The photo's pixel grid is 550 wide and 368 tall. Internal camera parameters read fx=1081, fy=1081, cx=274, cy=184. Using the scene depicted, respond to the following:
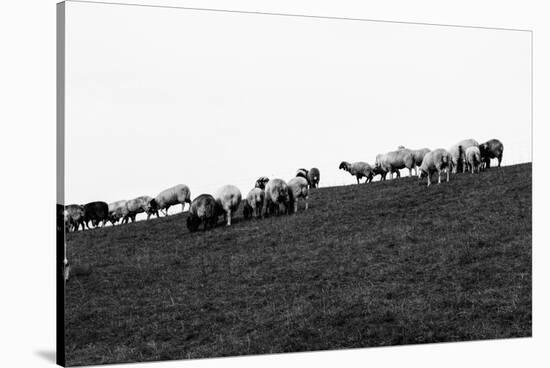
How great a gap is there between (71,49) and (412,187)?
7.43 m

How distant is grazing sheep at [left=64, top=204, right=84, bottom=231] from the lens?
16500mm

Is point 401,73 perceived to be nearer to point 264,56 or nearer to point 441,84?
point 441,84

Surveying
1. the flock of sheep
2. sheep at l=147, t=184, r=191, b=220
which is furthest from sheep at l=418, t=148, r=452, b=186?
sheep at l=147, t=184, r=191, b=220

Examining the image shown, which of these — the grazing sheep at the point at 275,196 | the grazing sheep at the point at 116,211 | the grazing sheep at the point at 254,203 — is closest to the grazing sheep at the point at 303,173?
the grazing sheep at the point at 275,196

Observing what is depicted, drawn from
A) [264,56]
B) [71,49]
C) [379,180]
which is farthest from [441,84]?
[71,49]

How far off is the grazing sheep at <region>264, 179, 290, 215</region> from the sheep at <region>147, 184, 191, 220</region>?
1629 millimetres

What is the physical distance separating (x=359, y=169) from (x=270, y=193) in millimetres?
1867

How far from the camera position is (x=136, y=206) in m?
17.6

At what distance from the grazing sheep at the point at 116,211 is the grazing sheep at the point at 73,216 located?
0.66m

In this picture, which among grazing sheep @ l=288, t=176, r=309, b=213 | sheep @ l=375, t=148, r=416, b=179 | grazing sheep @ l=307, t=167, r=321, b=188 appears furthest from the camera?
sheep @ l=375, t=148, r=416, b=179

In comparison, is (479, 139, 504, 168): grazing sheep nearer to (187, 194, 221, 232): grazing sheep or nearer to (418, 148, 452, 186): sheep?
(418, 148, 452, 186): sheep

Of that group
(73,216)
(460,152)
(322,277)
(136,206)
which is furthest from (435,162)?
(73,216)

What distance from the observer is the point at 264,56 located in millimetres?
18297

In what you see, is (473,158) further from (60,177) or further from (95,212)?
(60,177)
